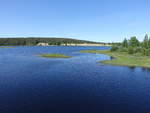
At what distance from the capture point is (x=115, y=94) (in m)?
19.8

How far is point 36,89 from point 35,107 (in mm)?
5888

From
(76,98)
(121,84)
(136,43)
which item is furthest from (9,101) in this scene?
(136,43)

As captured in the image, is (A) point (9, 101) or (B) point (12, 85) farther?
(B) point (12, 85)

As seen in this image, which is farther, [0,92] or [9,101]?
[0,92]

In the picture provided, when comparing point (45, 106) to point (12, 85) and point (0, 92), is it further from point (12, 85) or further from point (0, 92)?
point (12, 85)

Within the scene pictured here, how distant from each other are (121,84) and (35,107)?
583 inches

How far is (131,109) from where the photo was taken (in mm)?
15609

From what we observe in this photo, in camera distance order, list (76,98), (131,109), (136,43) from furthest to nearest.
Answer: (136,43)
(76,98)
(131,109)

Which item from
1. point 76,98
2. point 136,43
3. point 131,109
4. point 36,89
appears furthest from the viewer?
point 136,43

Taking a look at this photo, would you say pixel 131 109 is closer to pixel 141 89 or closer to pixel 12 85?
pixel 141 89

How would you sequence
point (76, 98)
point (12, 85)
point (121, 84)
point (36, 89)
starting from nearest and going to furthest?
point (76, 98), point (36, 89), point (12, 85), point (121, 84)

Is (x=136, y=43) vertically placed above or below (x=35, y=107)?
above

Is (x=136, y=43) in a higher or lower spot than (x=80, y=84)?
higher

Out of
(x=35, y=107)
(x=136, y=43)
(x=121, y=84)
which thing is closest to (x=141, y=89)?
(x=121, y=84)
